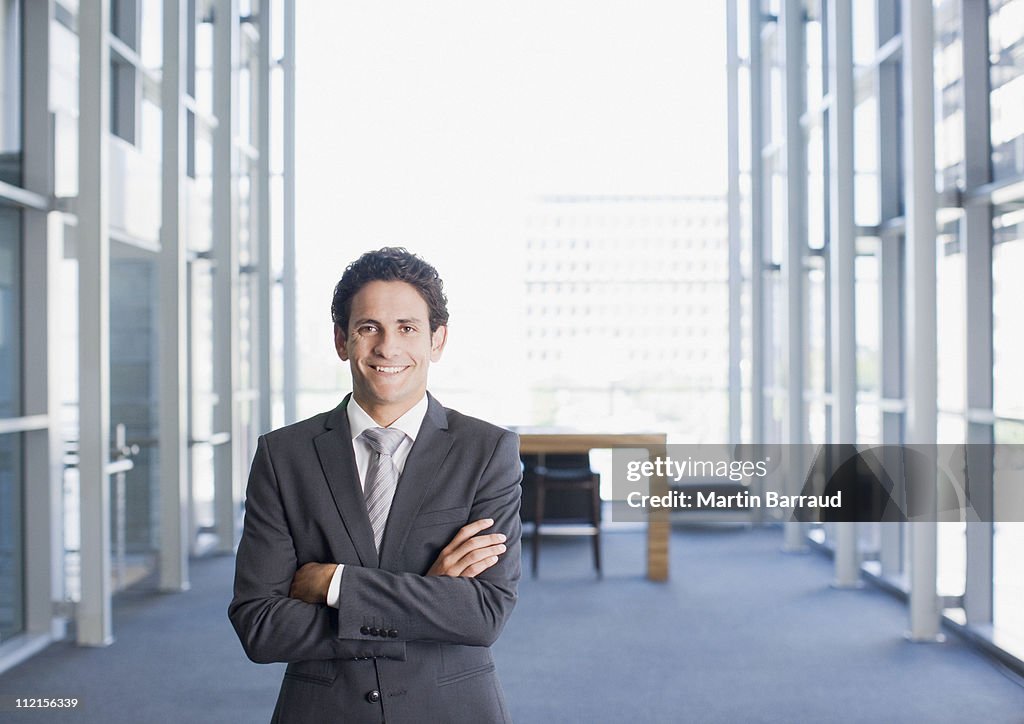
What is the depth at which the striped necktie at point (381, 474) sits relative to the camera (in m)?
1.56

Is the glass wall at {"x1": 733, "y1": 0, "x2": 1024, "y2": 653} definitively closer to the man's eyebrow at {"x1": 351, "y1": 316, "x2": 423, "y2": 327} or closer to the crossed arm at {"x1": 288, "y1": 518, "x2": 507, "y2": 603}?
the crossed arm at {"x1": 288, "y1": 518, "x2": 507, "y2": 603}

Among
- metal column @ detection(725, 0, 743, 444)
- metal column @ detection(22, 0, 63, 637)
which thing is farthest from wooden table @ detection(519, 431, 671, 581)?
metal column @ detection(22, 0, 63, 637)

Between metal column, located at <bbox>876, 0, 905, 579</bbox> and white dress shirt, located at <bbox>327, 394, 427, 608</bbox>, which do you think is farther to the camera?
metal column, located at <bbox>876, 0, 905, 579</bbox>

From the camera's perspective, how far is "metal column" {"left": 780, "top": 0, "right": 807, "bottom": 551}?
5.17m

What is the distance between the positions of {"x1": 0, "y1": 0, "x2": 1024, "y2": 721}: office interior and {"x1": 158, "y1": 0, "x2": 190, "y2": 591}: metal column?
0.6 inches

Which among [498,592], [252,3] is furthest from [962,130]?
[252,3]

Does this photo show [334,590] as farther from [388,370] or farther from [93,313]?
[93,313]

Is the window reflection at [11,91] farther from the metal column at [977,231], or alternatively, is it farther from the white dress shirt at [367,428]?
the metal column at [977,231]

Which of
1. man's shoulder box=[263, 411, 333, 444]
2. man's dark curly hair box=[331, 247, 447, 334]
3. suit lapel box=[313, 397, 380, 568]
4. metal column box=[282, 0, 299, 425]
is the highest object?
metal column box=[282, 0, 299, 425]

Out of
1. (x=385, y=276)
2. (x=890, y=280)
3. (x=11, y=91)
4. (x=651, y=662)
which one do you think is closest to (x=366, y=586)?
(x=385, y=276)

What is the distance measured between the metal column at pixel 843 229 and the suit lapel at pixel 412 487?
3.42 metres

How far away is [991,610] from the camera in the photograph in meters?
3.80

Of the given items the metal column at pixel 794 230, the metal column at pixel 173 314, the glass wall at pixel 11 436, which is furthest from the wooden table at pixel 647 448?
the glass wall at pixel 11 436

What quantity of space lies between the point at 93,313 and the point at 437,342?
2.72 m
